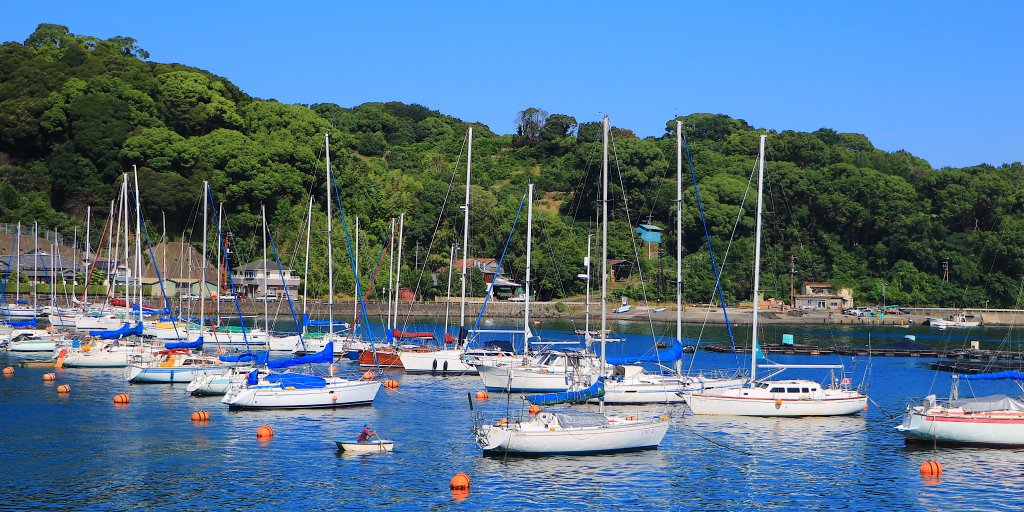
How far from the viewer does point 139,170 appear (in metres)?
129

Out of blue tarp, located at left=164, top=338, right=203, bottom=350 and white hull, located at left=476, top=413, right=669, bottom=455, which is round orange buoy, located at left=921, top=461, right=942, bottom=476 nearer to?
white hull, located at left=476, top=413, right=669, bottom=455

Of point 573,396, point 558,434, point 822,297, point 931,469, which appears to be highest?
point 822,297

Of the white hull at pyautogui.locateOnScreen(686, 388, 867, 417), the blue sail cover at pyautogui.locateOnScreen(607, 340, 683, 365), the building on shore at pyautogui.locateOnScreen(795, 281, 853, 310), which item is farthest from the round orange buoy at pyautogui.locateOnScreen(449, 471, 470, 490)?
the building on shore at pyautogui.locateOnScreen(795, 281, 853, 310)

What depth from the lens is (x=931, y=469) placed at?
119ft

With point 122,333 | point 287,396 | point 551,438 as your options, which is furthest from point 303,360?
point 122,333

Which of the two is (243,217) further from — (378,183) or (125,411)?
(125,411)

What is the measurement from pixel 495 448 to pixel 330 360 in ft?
54.9

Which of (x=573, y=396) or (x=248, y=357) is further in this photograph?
(x=248, y=357)

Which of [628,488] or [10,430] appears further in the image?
[10,430]

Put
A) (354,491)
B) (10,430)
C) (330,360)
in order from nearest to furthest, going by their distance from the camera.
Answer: (354,491) → (10,430) → (330,360)

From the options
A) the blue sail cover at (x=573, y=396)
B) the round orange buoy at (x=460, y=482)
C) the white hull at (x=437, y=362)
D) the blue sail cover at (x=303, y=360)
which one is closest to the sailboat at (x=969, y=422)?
the blue sail cover at (x=573, y=396)

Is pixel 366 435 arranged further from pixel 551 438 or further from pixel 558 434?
pixel 558 434

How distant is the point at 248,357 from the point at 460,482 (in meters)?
27.7

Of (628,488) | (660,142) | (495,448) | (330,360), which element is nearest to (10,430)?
(330,360)
